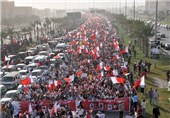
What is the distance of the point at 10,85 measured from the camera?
27.0 metres

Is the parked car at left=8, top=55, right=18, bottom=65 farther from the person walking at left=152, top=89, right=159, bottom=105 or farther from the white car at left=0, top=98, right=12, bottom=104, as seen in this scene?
the person walking at left=152, top=89, right=159, bottom=105

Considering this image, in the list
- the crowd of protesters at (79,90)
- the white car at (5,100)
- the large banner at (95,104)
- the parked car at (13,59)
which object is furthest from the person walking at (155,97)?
the parked car at (13,59)

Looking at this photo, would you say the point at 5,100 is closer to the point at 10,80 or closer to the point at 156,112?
the point at 10,80

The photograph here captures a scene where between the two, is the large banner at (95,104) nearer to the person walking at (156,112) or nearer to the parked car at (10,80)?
the person walking at (156,112)

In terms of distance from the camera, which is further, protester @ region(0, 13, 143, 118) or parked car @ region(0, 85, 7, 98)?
parked car @ region(0, 85, 7, 98)

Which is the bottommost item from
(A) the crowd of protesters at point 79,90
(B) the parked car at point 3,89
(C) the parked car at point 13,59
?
(B) the parked car at point 3,89

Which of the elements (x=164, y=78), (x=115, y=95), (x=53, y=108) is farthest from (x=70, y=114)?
(x=164, y=78)

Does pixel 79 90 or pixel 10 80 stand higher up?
pixel 79 90

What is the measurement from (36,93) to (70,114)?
4946mm

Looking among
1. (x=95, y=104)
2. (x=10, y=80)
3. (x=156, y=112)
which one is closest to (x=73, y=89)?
(x=95, y=104)

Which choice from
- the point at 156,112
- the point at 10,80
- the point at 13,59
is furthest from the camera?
the point at 13,59

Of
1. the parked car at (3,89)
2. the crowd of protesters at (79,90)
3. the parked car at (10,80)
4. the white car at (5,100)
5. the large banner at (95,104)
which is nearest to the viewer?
the crowd of protesters at (79,90)

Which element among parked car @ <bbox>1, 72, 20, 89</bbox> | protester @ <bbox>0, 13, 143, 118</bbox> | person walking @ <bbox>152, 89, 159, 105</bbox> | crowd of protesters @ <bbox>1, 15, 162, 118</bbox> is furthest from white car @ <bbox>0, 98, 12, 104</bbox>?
person walking @ <bbox>152, 89, 159, 105</bbox>

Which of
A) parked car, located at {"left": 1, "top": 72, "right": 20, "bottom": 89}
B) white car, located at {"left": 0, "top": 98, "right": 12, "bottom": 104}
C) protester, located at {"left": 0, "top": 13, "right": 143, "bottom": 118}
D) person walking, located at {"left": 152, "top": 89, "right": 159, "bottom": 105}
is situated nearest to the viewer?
protester, located at {"left": 0, "top": 13, "right": 143, "bottom": 118}
